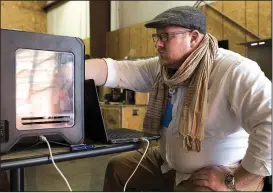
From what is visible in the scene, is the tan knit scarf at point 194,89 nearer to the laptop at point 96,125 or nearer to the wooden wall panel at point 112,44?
the laptop at point 96,125

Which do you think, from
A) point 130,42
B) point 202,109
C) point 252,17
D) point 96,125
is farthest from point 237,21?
point 96,125

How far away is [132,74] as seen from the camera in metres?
1.39

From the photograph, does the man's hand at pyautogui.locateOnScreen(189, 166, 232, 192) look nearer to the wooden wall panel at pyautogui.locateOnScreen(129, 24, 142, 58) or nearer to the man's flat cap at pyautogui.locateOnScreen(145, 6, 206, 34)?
the man's flat cap at pyautogui.locateOnScreen(145, 6, 206, 34)

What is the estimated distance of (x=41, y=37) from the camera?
774mm

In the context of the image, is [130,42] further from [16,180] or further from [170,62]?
[16,180]

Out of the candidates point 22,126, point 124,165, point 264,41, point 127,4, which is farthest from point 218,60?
point 127,4

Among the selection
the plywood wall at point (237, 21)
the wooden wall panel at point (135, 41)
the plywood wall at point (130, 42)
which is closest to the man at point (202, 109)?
the plywood wall at point (237, 21)

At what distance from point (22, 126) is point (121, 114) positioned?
2.80 metres

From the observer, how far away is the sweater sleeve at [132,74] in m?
1.33

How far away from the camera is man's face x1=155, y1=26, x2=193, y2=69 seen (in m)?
1.16

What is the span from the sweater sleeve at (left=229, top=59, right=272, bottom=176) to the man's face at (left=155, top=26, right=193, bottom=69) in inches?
8.5

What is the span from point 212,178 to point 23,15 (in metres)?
8.68

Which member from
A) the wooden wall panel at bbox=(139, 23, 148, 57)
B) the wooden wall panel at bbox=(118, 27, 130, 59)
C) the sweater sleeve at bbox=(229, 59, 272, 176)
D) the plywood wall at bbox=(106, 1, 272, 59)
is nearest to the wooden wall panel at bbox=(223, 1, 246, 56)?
the plywood wall at bbox=(106, 1, 272, 59)

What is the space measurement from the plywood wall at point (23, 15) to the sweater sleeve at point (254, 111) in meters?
7.98
